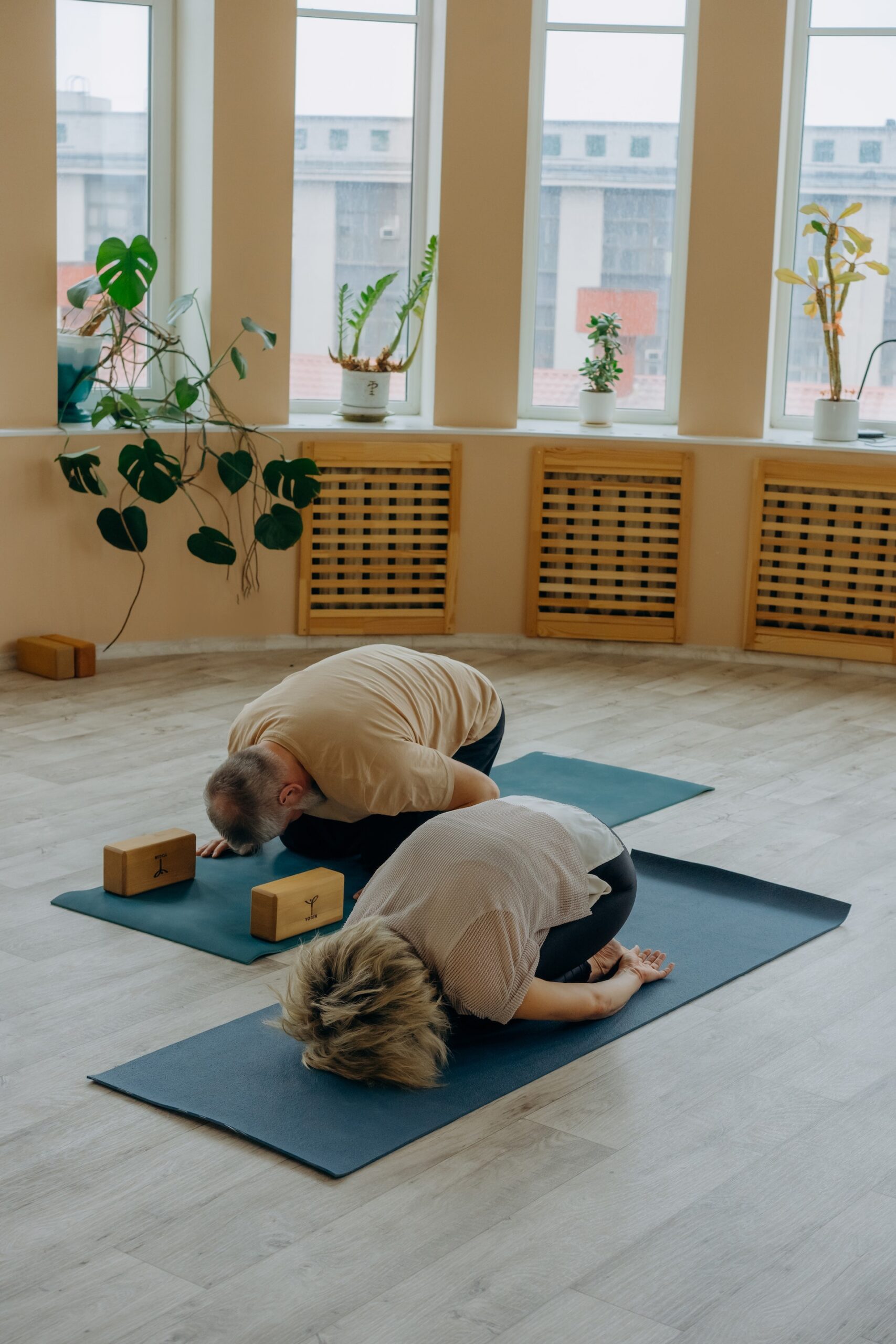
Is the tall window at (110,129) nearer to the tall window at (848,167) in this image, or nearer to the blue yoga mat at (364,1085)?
the tall window at (848,167)

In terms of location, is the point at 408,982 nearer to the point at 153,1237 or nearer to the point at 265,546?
the point at 153,1237

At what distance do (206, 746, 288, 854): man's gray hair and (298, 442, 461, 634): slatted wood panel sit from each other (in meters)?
2.94

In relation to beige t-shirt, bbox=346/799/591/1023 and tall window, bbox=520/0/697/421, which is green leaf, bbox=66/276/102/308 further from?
beige t-shirt, bbox=346/799/591/1023

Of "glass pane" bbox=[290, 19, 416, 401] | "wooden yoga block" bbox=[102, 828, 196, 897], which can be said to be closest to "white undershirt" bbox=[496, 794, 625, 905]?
"wooden yoga block" bbox=[102, 828, 196, 897]

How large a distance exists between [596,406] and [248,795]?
3.65 metres

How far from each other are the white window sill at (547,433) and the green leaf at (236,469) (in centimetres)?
18

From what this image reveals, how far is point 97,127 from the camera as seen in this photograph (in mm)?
6027

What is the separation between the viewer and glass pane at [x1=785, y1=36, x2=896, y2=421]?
638 centimetres

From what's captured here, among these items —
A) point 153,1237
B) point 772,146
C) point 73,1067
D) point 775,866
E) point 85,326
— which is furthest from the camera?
point 772,146

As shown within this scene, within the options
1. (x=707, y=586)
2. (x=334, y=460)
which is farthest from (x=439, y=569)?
(x=707, y=586)

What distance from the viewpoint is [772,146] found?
6.07 metres

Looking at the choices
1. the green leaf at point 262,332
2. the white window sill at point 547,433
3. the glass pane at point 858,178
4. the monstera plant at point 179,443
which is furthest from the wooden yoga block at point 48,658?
the glass pane at point 858,178

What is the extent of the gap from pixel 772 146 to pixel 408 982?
4.66 metres

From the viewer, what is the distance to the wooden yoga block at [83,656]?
5.57 metres
